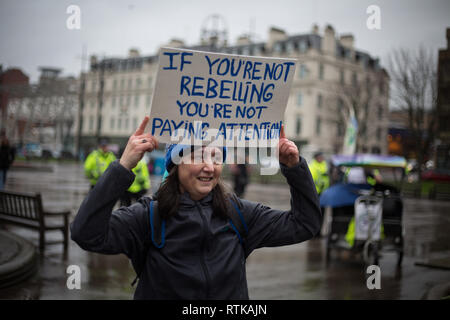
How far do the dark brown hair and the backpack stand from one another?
3 centimetres

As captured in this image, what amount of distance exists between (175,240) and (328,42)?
55582 millimetres

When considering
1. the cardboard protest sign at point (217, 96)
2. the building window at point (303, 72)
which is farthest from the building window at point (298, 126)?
the cardboard protest sign at point (217, 96)

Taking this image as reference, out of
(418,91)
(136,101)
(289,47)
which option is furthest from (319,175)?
(289,47)

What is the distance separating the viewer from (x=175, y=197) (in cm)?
248

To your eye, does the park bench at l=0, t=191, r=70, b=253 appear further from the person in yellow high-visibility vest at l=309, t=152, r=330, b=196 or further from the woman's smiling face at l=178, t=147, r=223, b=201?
the woman's smiling face at l=178, t=147, r=223, b=201

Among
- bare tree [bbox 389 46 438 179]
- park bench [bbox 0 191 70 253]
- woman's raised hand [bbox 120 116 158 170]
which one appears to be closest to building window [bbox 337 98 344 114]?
bare tree [bbox 389 46 438 179]

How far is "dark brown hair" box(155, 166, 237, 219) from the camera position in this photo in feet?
8.05

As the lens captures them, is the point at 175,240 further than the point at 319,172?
No

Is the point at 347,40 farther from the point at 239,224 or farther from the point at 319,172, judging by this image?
the point at 239,224

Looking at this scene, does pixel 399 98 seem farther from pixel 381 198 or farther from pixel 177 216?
pixel 177 216

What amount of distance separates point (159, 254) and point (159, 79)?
2.82ft
